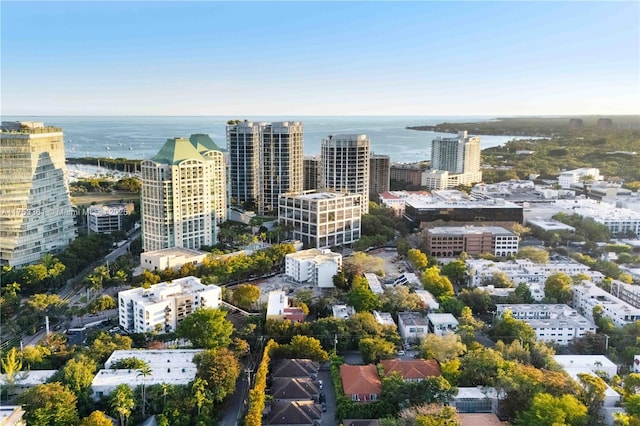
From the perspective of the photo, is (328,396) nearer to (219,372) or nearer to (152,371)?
(219,372)

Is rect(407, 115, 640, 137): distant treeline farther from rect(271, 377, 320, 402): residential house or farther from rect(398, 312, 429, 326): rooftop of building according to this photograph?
rect(271, 377, 320, 402): residential house

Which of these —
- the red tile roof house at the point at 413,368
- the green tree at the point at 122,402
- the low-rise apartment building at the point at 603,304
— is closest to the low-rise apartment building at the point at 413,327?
the red tile roof house at the point at 413,368

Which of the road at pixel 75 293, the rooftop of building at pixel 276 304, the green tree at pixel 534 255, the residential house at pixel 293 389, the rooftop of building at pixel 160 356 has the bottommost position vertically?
the road at pixel 75 293

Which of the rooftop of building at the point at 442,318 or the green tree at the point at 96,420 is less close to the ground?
the rooftop of building at the point at 442,318

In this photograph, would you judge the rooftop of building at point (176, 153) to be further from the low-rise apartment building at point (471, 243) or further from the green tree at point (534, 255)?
the green tree at point (534, 255)

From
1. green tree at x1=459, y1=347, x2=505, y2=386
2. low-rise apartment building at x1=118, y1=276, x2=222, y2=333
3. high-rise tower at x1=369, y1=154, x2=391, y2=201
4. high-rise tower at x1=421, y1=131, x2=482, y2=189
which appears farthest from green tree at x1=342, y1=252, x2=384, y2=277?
high-rise tower at x1=421, y1=131, x2=482, y2=189
